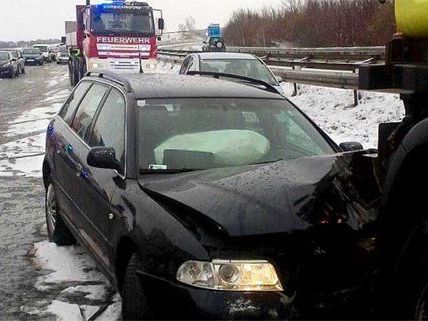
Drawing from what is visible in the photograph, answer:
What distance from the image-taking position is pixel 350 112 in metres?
14.6

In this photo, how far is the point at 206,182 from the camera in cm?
360

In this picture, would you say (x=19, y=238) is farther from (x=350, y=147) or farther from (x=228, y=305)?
(x=228, y=305)

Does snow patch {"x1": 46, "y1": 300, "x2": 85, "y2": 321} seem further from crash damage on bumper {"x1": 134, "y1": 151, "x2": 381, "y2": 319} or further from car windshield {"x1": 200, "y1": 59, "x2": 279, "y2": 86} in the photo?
car windshield {"x1": 200, "y1": 59, "x2": 279, "y2": 86}

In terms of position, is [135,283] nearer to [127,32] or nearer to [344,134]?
[344,134]

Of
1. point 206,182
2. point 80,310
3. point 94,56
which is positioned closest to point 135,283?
point 206,182

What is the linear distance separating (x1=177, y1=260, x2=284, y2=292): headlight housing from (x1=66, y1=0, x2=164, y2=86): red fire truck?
18504 millimetres

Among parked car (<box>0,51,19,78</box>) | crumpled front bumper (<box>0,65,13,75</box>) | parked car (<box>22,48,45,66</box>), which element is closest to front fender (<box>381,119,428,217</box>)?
parked car (<box>0,51,19,78</box>)

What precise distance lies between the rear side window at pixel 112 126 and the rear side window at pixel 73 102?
0.91m

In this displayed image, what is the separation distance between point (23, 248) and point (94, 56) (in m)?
16.4

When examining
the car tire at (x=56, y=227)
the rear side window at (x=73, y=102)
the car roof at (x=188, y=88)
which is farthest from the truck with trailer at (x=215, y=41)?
the car roof at (x=188, y=88)

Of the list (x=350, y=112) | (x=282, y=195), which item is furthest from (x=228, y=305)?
(x=350, y=112)

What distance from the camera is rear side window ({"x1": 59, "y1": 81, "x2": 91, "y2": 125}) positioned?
223 inches

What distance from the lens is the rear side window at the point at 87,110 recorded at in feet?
A: 16.4

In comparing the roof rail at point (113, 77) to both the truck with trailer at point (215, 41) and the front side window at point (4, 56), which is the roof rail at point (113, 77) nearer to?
the truck with trailer at point (215, 41)
